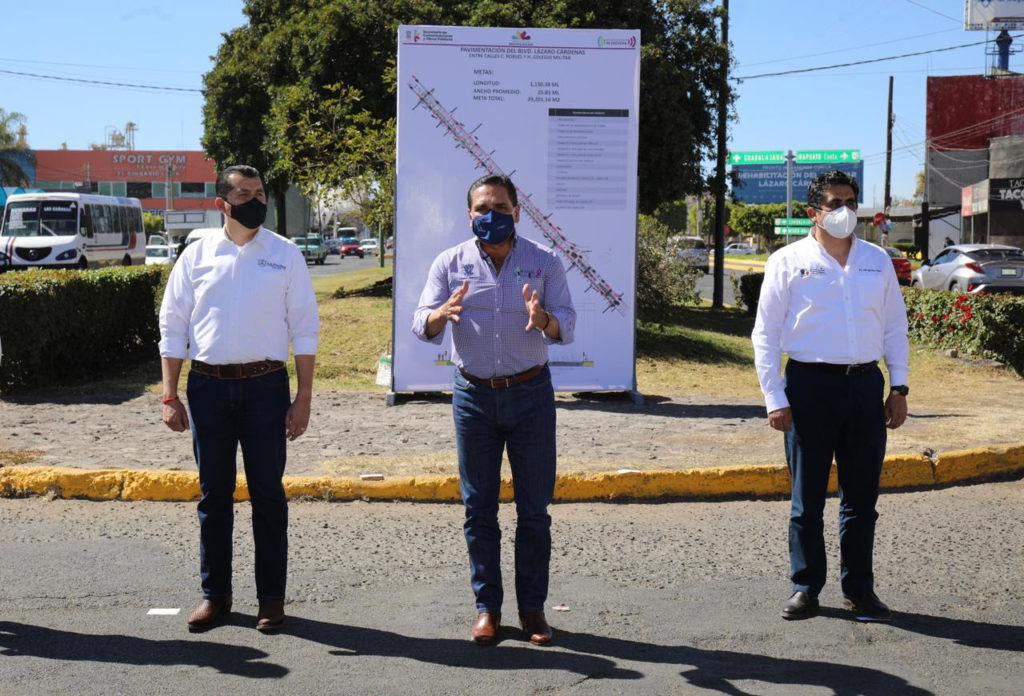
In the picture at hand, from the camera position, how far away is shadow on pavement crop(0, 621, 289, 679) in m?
4.35

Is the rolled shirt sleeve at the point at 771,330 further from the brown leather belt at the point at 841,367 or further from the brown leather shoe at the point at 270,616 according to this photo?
the brown leather shoe at the point at 270,616

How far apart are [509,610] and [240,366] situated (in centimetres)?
158

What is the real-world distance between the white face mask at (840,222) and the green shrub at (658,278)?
1189cm

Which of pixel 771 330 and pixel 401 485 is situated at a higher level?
pixel 771 330

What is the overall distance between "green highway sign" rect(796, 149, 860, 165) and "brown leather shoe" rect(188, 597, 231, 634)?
3487 inches

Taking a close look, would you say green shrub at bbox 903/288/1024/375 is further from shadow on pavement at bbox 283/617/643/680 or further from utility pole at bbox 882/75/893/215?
utility pole at bbox 882/75/893/215

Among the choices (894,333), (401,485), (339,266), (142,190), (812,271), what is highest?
(142,190)

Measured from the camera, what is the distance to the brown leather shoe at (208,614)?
474 cm

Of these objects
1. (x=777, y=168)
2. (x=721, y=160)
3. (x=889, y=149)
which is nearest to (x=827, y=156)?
(x=777, y=168)

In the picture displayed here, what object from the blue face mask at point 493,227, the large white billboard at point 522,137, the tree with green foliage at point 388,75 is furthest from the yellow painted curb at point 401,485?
the tree with green foliage at point 388,75

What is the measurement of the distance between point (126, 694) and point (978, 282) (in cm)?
2375

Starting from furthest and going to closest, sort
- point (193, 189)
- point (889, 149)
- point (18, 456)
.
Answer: point (193, 189), point (889, 149), point (18, 456)

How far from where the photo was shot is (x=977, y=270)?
2516 cm

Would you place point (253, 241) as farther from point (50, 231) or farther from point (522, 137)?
point (50, 231)
